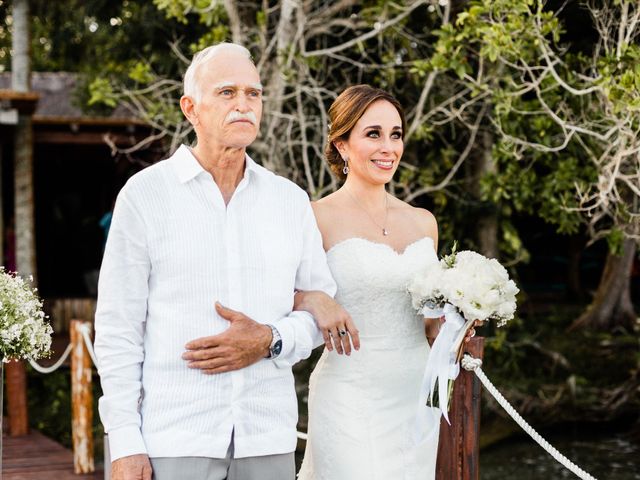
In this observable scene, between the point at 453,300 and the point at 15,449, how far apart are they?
5.42 m

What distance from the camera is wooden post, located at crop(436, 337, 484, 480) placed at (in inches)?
145

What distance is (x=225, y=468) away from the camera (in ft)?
8.11

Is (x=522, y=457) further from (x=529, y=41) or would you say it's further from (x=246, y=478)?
(x=246, y=478)

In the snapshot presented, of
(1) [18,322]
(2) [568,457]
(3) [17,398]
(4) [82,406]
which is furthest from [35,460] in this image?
(2) [568,457]

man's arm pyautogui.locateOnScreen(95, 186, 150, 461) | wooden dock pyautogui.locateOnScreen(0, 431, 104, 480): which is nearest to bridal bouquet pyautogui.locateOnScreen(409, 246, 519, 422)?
man's arm pyautogui.locateOnScreen(95, 186, 150, 461)

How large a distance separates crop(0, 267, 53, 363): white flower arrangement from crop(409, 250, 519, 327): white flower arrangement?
1436 mm

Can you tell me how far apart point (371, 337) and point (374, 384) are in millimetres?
193

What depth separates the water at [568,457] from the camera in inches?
361

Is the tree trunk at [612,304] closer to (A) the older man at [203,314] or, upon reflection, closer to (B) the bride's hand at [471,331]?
(B) the bride's hand at [471,331]

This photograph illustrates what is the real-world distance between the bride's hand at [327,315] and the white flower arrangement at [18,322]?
109 centimetres

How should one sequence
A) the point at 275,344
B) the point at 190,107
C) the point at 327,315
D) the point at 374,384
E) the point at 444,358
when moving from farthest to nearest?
A: the point at 374,384
the point at 444,358
the point at 327,315
the point at 190,107
the point at 275,344

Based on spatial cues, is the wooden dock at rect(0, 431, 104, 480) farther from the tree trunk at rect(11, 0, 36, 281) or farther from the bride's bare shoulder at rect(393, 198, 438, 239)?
the tree trunk at rect(11, 0, 36, 281)

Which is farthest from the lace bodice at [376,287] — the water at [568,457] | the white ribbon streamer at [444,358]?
the water at [568,457]

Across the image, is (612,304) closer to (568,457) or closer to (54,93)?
(568,457)
